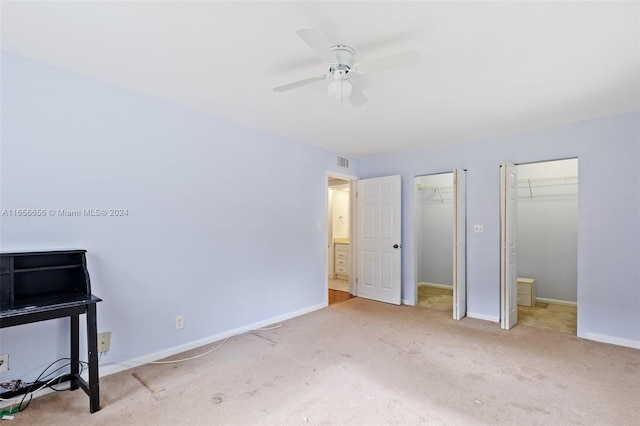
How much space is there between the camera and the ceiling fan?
1.67m

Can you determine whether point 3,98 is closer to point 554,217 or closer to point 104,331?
point 104,331

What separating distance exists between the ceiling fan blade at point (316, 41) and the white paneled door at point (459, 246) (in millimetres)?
3002

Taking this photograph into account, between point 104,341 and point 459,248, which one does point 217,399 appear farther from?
point 459,248

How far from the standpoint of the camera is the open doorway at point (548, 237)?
486 centimetres

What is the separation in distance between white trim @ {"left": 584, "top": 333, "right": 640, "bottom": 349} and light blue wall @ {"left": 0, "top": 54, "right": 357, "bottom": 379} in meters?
3.34

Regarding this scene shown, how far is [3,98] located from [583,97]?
458 cm

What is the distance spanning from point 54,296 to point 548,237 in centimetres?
621

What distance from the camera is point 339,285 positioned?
20.8 feet

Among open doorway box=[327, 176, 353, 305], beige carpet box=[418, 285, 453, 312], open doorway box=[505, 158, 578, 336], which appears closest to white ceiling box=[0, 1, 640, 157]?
open doorway box=[505, 158, 578, 336]

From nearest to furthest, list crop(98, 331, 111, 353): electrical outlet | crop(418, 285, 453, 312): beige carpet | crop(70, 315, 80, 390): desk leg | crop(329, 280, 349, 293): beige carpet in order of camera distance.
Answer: crop(70, 315, 80, 390): desk leg
crop(98, 331, 111, 353): electrical outlet
crop(418, 285, 453, 312): beige carpet
crop(329, 280, 349, 293): beige carpet

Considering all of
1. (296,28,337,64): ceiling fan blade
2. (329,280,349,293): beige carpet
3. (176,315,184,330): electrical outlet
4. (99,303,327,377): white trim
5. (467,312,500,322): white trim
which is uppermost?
(296,28,337,64): ceiling fan blade

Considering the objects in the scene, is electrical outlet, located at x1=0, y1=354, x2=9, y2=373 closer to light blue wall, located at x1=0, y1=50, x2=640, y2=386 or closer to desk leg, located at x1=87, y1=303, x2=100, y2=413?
light blue wall, located at x1=0, y1=50, x2=640, y2=386

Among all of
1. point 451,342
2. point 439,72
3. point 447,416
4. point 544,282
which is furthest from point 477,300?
point 439,72

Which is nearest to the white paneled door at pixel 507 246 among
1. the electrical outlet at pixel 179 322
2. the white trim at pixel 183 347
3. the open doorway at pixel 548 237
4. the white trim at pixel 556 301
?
the open doorway at pixel 548 237
